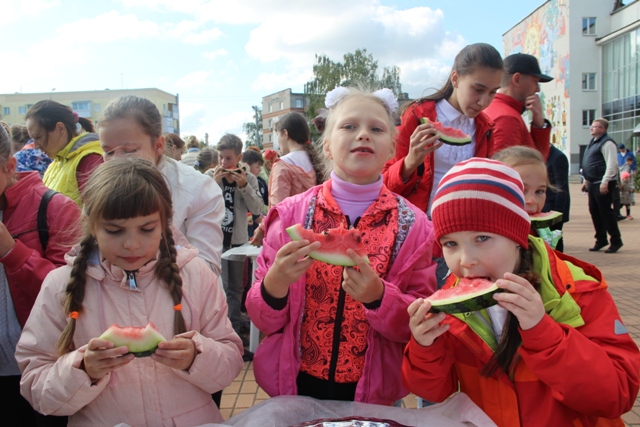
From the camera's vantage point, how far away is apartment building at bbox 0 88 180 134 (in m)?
76.3

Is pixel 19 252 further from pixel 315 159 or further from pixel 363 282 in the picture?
pixel 315 159

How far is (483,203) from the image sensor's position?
1734mm

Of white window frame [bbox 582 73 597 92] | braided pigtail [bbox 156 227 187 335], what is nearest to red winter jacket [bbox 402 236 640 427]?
braided pigtail [bbox 156 227 187 335]

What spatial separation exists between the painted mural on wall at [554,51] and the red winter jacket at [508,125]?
39947 millimetres

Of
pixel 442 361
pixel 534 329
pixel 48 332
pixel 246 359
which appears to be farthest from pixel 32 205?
pixel 246 359

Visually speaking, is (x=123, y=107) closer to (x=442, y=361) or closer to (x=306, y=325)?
(x=306, y=325)

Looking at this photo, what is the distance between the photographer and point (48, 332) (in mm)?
1924

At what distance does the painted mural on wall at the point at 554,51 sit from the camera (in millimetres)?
41531

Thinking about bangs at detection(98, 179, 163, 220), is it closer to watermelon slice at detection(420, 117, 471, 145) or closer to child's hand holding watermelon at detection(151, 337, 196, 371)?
child's hand holding watermelon at detection(151, 337, 196, 371)

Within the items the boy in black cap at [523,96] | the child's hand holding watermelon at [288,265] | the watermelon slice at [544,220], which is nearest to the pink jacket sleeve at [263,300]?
the child's hand holding watermelon at [288,265]

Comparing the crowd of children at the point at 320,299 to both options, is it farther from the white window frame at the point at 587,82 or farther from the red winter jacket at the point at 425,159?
the white window frame at the point at 587,82

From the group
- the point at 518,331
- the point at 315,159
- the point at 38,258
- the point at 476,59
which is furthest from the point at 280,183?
the point at 518,331

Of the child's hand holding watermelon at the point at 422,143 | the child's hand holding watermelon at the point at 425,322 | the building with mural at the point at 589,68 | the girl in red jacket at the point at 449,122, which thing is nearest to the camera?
the child's hand holding watermelon at the point at 425,322

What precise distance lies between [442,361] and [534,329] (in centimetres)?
44
